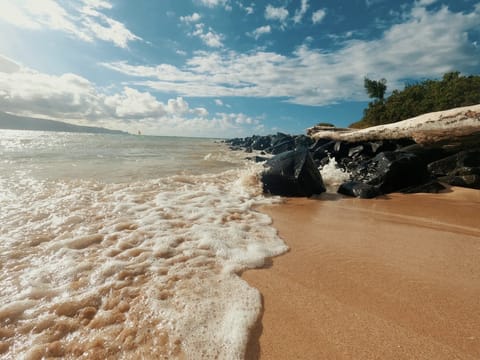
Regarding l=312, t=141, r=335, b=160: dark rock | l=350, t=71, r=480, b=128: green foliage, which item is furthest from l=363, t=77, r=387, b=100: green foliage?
l=312, t=141, r=335, b=160: dark rock

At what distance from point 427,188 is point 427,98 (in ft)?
110

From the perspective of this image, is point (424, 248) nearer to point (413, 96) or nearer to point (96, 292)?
point (96, 292)

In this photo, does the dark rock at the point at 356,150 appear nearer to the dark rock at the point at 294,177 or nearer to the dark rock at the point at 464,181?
the dark rock at the point at 464,181

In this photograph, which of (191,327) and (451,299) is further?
(451,299)

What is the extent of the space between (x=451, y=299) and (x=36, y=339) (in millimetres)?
3300

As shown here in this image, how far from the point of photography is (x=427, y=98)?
3064 cm

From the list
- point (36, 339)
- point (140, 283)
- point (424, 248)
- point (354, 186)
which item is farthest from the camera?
point (354, 186)

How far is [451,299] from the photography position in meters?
2.01

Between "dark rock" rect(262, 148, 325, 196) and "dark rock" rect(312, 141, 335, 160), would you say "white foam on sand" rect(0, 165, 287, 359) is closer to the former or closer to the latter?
"dark rock" rect(262, 148, 325, 196)

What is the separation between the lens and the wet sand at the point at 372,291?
158 cm

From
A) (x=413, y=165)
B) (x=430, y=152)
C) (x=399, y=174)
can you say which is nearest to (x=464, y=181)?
(x=413, y=165)

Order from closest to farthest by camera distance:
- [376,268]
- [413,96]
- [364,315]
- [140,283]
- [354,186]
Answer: [364,315], [140,283], [376,268], [354,186], [413,96]

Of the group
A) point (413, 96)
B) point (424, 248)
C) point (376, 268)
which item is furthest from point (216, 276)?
point (413, 96)

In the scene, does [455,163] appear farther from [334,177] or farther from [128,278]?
[128,278]
